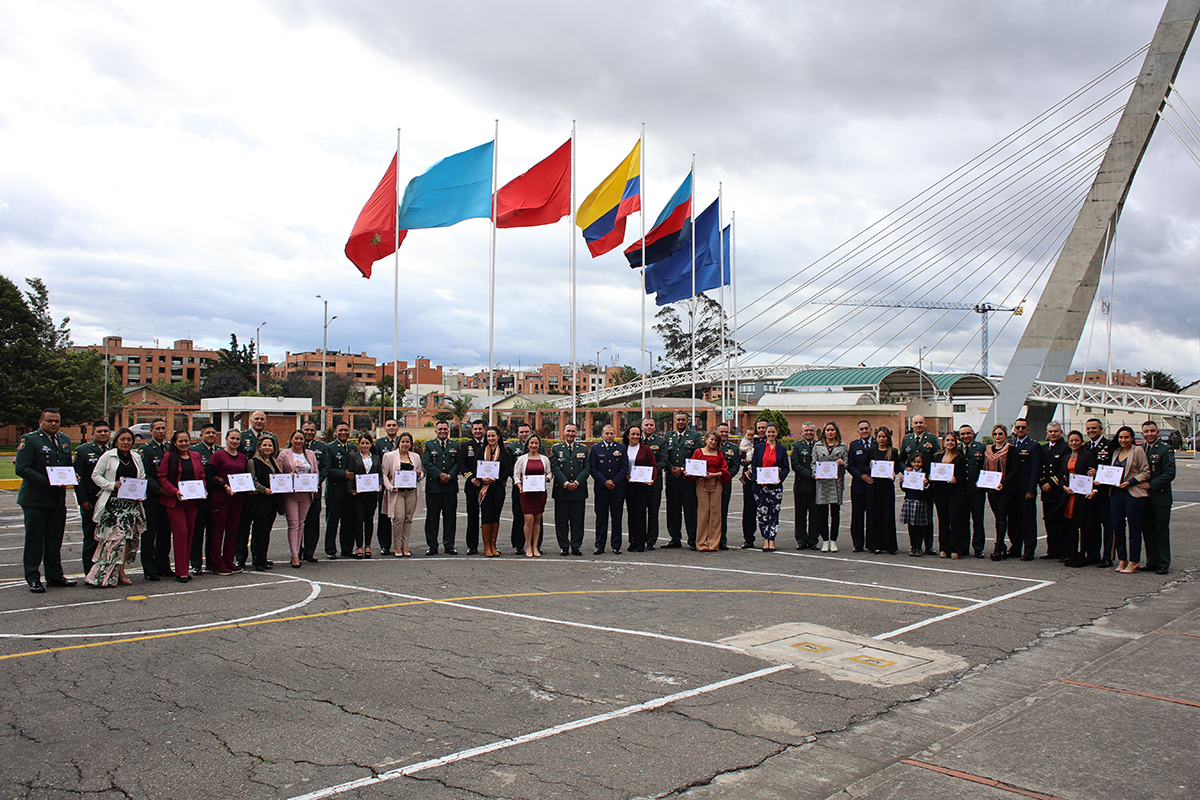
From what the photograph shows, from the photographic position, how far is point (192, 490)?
31.5 feet

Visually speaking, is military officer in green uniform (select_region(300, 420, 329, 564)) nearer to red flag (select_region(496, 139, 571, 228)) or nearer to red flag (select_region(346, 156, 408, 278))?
red flag (select_region(346, 156, 408, 278))

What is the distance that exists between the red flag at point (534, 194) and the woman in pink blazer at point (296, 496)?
345 inches

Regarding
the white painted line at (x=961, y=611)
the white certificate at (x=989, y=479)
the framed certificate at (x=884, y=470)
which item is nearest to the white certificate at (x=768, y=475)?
the framed certificate at (x=884, y=470)

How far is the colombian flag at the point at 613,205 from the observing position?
19.4 meters

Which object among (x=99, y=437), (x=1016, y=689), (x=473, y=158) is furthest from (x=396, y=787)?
(x=473, y=158)

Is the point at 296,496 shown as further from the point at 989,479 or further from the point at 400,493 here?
the point at 989,479

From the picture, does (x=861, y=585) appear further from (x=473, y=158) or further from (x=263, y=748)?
(x=473, y=158)

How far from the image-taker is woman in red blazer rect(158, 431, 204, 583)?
31.2 feet

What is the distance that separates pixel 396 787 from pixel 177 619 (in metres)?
4.60

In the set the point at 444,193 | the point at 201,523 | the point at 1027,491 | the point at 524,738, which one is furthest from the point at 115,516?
the point at 1027,491

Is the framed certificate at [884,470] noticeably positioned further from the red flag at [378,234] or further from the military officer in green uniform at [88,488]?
the red flag at [378,234]

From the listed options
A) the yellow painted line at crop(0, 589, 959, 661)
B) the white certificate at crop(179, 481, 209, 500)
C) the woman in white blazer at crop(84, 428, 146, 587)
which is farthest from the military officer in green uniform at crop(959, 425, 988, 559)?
the woman in white blazer at crop(84, 428, 146, 587)

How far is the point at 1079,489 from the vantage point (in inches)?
416

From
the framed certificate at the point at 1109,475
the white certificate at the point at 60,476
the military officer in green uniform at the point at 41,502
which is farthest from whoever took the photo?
the framed certificate at the point at 1109,475
